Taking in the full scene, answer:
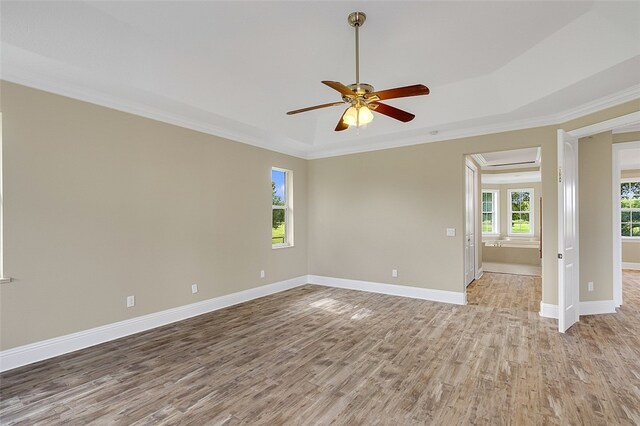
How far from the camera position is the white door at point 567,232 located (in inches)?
142

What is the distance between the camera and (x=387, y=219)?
5.50 metres

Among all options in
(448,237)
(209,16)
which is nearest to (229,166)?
(209,16)

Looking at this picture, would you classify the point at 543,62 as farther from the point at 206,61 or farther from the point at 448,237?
the point at 206,61

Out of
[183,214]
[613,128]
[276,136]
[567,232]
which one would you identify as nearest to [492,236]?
[567,232]

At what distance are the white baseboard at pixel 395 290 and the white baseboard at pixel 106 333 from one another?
1638 millimetres

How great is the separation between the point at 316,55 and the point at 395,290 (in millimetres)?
3946

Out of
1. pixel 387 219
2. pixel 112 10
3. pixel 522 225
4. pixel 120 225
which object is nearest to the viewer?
pixel 112 10

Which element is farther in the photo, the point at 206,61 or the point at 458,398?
the point at 206,61

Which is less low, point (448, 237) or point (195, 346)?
point (448, 237)

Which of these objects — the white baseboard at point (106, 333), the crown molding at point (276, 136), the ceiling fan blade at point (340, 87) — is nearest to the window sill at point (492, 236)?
the crown molding at point (276, 136)

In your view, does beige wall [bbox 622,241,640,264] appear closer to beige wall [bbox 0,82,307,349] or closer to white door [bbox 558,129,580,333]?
white door [bbox 558,129,580,333]

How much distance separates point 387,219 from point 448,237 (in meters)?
1.07

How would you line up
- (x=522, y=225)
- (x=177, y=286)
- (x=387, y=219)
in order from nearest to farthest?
(x=177, y=286) → (x=387, y=219) → (x=522, y=225)

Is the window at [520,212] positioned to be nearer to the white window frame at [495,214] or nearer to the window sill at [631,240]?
the white window frame at [495,214]
